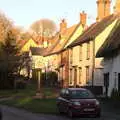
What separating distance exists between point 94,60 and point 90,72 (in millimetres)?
1813

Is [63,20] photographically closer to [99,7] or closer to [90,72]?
[99,7]

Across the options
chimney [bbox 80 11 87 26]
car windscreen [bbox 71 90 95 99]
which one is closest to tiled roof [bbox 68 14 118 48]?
chimney [bbox 80 11 87 26]

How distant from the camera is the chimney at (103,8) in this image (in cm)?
6619

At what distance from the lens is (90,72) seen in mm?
59969

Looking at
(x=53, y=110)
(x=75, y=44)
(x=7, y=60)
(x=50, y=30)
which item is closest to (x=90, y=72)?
(x=75, y=44)

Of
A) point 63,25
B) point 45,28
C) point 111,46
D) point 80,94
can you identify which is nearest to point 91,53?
point 111,46

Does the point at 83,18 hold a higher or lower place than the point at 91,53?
higher

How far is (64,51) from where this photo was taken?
76.4 meters

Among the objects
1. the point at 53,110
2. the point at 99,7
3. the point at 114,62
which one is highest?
the point at 99,7

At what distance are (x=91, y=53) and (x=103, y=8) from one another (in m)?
9.22

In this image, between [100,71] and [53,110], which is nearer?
[53,110]

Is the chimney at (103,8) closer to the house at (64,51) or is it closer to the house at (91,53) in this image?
the house at (91,53)

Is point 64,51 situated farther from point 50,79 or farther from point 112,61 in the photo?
point 112,61

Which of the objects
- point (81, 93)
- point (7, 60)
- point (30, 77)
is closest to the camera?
point (81, 93)
